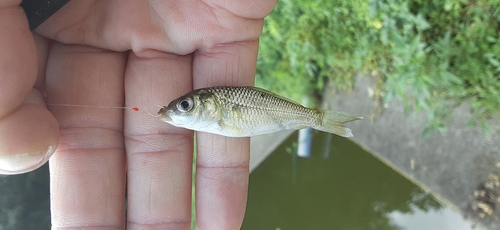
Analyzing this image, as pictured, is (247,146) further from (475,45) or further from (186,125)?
(475,45)

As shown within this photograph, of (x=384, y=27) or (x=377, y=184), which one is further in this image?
(x=377, y=184)

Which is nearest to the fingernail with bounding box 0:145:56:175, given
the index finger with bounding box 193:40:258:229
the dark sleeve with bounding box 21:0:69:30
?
the dark sleeve with bounding box 21:0:69:30

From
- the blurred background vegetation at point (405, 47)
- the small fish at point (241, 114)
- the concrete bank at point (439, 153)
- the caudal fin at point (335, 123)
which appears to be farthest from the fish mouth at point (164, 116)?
the concrete bank at point (439, 153)

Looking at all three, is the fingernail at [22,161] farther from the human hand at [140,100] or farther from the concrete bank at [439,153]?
the concrete bank at [439,153]

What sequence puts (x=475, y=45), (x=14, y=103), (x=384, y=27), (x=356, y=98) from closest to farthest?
(x=14, y=103)
(x=475, y=45)
(x=384, y=27)
(x=356, y=98)

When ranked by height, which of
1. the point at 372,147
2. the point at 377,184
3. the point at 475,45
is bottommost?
the point at 377,184

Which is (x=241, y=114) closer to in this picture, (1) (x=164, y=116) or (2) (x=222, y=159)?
(2) (x=222, y=159)

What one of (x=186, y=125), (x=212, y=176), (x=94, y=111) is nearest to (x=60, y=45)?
(x=94, y=111)
